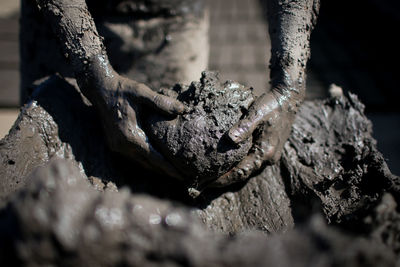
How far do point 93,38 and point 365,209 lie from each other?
1.02 m

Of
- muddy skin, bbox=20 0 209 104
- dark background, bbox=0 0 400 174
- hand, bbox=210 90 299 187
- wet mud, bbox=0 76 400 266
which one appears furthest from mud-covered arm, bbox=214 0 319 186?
dark background, bbox=0 0 400 174

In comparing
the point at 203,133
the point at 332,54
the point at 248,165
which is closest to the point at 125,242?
the point at 203,133

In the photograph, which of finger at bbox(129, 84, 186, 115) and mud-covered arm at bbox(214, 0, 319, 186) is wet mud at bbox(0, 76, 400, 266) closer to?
mud-covered arm at bbox(214, 0, 319, 186)

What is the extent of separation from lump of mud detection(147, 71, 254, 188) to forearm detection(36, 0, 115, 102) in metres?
0.26

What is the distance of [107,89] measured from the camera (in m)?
1.15

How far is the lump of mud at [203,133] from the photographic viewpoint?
1061 mm

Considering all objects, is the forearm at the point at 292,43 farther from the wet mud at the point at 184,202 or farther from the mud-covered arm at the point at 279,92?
the wet mud at the point at 184,202

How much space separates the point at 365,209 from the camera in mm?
926

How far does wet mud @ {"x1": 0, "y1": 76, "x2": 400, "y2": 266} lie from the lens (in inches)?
26.5

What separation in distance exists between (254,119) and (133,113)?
15.5 inches

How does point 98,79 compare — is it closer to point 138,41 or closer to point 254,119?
point 254,119

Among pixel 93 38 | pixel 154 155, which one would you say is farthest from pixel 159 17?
pixel 154 155

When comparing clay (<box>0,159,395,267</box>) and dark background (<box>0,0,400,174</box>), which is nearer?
clay (<box>0,159,395,267</box>)

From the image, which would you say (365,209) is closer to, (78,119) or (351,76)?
(78,119)
